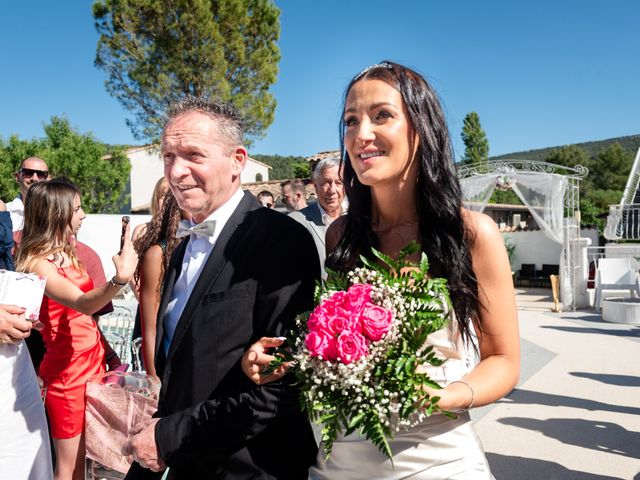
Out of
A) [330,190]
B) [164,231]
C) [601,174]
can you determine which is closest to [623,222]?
[330,190]

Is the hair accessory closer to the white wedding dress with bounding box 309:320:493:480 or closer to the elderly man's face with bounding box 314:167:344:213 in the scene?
the white wedding dress with bounding box 309:320:493:480

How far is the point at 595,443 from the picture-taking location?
17.9ft

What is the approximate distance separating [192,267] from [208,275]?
0.93 feet

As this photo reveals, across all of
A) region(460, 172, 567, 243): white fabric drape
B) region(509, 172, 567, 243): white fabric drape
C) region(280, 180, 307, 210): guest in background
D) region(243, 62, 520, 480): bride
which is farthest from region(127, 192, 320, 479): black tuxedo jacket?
region(509, 172, 567, 243): white fabric drape

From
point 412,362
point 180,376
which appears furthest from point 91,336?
point 412,362

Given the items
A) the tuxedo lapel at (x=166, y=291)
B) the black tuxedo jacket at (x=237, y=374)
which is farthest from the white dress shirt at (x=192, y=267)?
the black tuxedo jacket at (x=237, y=374)

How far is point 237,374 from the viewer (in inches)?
71.4

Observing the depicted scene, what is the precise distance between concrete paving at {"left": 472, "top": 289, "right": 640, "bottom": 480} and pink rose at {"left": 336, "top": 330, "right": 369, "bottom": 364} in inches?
158

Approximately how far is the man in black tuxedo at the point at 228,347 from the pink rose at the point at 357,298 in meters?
0.35

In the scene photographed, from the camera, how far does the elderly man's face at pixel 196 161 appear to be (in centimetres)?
202

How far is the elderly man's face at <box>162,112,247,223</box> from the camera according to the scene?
202 cm

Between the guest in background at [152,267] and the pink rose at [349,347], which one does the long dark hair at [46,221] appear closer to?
the guest in background at [152,267]

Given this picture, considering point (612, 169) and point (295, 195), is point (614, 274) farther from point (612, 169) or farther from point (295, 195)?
point (612, 169)

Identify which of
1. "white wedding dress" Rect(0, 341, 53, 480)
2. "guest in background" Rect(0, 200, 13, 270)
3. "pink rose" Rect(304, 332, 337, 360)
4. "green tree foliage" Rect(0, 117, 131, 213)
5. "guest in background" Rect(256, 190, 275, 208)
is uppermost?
"green tree foliage" Rect(0, 117, 131, 213)
